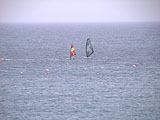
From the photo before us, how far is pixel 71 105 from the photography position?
5703cm

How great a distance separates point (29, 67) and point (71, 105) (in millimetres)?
31823

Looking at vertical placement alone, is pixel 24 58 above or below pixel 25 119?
above

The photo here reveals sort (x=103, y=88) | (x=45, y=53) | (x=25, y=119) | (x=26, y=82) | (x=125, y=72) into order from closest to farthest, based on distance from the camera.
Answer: (x=25, y=119)
(x=103, y=88)
(x=26, y=82)
(x=125, y=72)
(x=45, y=53)

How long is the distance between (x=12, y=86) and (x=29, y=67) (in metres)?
17.9

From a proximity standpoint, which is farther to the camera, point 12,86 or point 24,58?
point 24,58

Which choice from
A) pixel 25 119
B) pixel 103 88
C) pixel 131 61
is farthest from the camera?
pixel 131 61

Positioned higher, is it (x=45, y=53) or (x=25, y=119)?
(x=45, y=53)

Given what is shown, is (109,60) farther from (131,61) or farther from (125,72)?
(125,72)

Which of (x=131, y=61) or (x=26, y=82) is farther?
(x=131, y=61)

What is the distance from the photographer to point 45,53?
371ft

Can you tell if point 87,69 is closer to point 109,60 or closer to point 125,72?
point 125,72

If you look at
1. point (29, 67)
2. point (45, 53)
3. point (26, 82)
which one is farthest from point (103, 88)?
point (45, 53)

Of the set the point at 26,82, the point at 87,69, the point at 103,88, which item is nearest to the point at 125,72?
the point at 87,69

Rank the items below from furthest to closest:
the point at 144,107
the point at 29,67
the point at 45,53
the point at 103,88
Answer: the point at 45,53 < the point at 29,67 < the point at 103,88 < the point at 144,107
